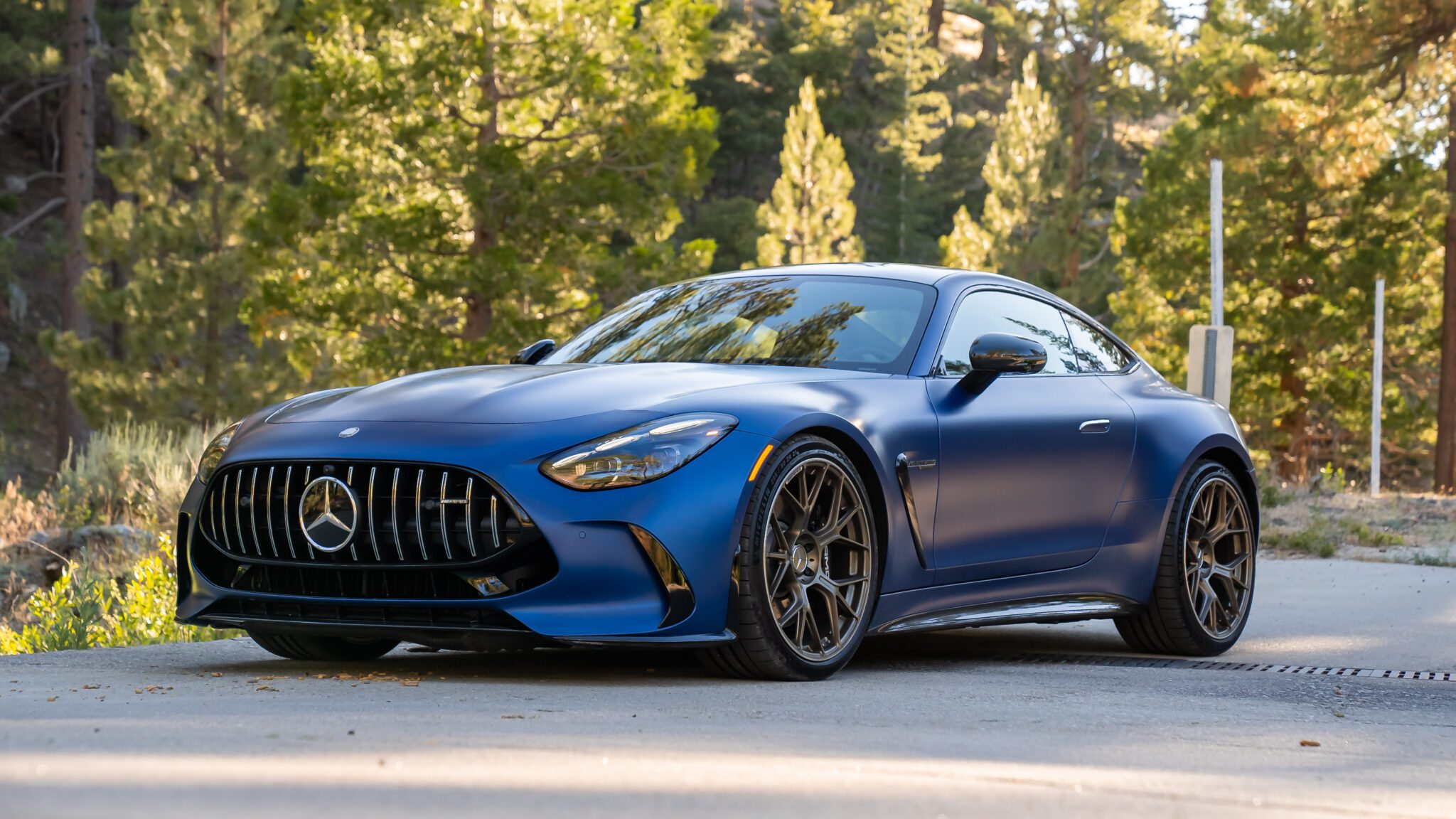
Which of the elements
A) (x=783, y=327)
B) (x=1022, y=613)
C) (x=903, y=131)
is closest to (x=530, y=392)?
(x=783, y=327)

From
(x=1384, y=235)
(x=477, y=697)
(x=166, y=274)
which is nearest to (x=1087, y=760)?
(x=477, y=697)

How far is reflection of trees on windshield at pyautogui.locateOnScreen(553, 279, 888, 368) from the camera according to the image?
611cm

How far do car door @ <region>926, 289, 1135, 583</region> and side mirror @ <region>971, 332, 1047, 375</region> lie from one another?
0.45ft

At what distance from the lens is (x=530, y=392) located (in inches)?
209

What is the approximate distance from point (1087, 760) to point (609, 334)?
10.9 ft

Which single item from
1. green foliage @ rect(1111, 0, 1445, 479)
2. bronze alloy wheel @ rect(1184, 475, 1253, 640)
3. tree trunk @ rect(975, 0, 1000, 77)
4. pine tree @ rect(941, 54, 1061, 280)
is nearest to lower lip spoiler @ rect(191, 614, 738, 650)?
bronze alloy wheel @ rect(1184, 475, 1253, 640)

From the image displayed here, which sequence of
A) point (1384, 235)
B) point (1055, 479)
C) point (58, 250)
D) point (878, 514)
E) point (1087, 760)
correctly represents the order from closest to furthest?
1. point (1087, 760)
2. point (878, 514)
3. point (1055, 479)
4. point (1384, 235)
5. point (58, 250)

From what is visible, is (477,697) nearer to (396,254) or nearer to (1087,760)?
(1087,760)

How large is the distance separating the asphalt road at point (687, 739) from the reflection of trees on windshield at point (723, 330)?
1098 mm

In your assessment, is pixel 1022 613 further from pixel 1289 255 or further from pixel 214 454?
pixel 1289 255

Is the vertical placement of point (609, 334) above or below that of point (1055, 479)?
above

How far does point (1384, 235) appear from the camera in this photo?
34.3 meters

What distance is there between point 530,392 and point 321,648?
1398mm

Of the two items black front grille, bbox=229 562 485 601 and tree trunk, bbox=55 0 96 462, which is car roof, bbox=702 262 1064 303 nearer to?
black front grille, bbox=229 562 485 601
